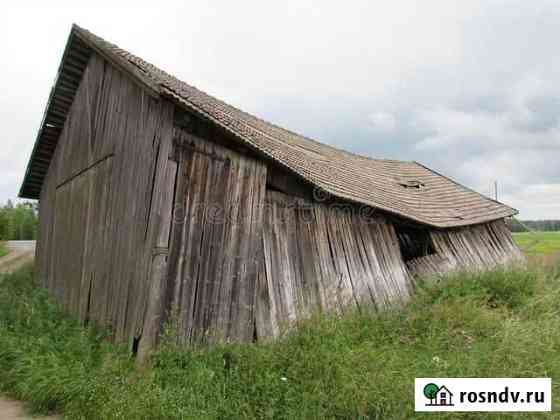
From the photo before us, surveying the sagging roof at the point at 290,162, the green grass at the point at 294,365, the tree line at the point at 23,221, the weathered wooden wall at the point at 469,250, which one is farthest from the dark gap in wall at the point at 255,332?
the tree line at the point at 23,221

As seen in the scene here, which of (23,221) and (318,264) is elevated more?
(23,221)

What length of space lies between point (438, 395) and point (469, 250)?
7399 mm

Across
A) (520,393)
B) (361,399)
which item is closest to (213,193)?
(361,399)

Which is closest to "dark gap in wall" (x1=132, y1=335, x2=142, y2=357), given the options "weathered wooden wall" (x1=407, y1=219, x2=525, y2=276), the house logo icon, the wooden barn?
the wooden barn

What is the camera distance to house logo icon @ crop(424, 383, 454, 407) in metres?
3.88

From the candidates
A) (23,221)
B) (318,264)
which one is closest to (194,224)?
(318,264)

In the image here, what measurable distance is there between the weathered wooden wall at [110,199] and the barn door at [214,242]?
0.35 meters

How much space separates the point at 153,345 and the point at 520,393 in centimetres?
418

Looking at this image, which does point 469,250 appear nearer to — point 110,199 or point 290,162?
point 290,162

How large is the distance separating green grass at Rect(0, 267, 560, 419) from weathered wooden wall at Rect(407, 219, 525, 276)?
2.65m

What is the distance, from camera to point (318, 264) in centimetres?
653

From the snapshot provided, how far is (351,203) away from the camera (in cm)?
729

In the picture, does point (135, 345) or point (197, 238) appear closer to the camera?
point (135, 345)

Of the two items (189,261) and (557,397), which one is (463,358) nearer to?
(557,397)
